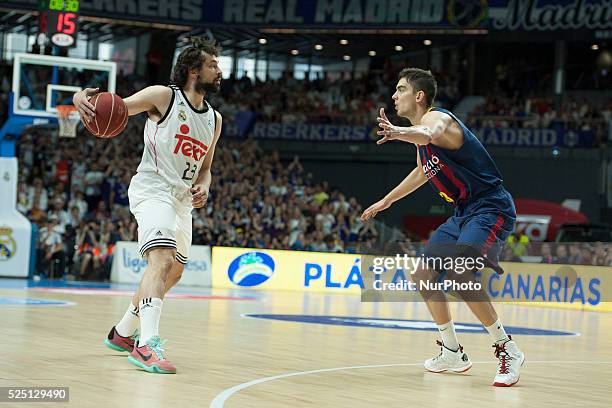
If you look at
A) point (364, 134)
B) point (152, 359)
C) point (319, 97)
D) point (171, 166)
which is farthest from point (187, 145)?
point (319, 97)

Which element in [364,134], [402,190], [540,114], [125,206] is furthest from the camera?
[364,134]

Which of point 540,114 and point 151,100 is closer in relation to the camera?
point 151,100

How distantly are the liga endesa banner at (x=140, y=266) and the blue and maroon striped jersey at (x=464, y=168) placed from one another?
15722 mm

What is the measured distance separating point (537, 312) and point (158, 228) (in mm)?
12391

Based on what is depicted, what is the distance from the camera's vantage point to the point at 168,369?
6.95 metres

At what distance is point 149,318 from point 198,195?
1.01 m

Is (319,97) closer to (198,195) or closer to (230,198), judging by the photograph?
(230,198)

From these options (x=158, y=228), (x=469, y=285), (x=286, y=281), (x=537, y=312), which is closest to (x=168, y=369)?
(x=158, y=228)

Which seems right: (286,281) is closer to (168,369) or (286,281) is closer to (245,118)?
(245,118)

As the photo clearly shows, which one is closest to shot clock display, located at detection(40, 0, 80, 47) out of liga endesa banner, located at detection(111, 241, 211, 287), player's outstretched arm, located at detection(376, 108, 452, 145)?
liga endesa banner, located at detection(111, 241, 211, 287)

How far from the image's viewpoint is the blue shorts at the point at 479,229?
7.40m

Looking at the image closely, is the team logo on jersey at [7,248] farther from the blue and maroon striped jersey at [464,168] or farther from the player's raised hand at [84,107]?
the blue and maroon striped jersey at [464,168]

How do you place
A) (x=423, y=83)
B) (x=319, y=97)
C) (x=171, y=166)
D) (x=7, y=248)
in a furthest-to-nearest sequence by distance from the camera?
(x=319, y=97), (x=7, y=248), (x=423, y=83), (x=171, y=166)

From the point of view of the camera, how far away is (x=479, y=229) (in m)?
7.41
